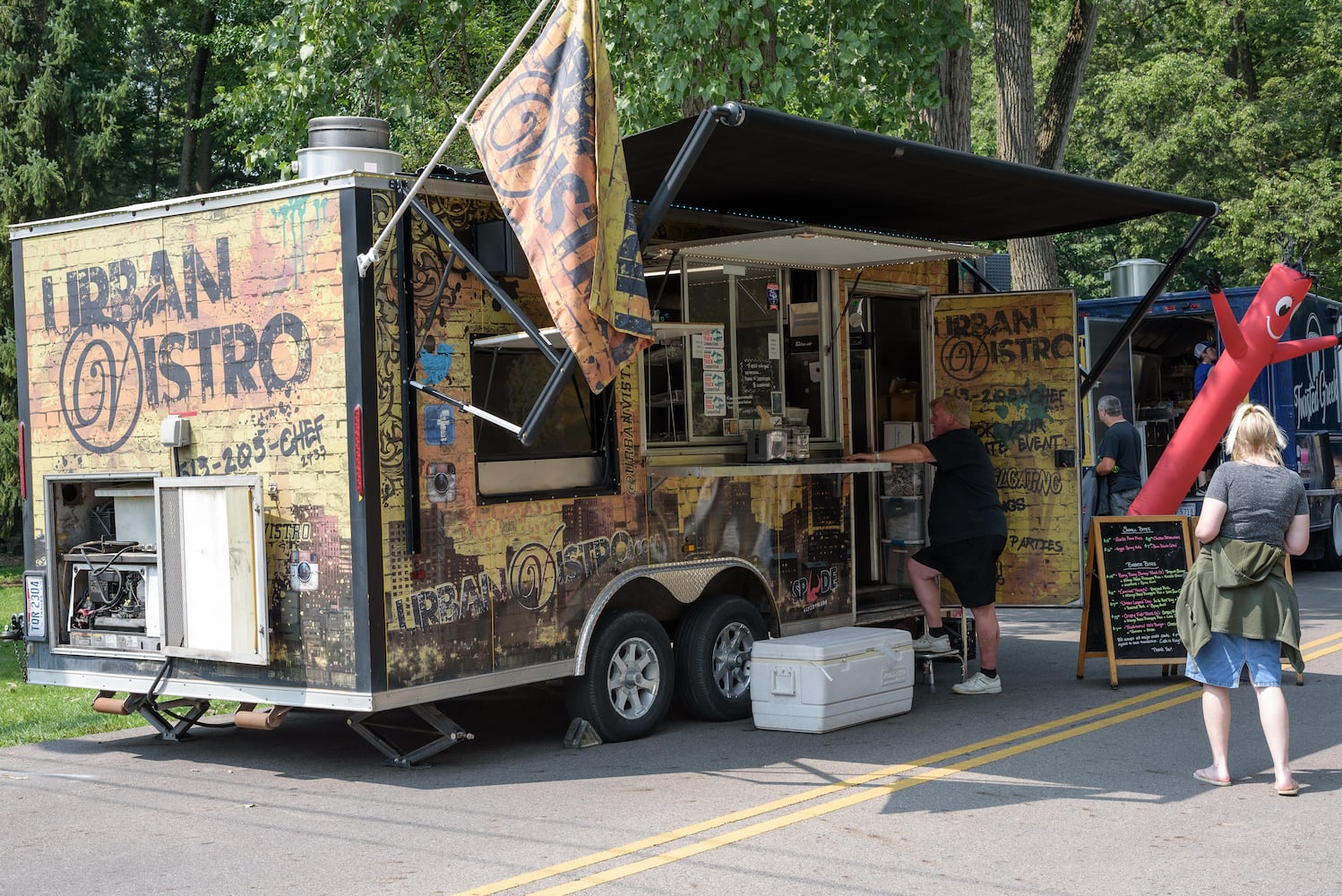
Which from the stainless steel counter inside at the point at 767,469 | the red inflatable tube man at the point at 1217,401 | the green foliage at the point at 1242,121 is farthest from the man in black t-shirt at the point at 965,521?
the green foliage at the point at 1242,121

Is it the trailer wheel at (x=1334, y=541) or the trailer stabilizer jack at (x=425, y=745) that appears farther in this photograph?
the trailer wheel at (x=1334, y=541)

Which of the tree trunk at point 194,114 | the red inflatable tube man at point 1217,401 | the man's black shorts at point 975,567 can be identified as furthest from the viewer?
the tree trunk at point 194,114

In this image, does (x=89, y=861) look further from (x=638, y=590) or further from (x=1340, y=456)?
(x=1340, y=456)

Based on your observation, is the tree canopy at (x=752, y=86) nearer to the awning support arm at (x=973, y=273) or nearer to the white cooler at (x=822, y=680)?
the awning support arm at (x=973, y=273)

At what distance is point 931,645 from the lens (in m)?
10.3

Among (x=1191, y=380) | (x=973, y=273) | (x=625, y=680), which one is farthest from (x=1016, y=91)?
(x=625, y=680)

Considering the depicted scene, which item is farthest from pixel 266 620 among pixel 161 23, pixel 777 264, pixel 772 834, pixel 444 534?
pixel 161 23

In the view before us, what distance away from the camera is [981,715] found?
29.9ft

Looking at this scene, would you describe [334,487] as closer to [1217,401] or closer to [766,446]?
[766,446]

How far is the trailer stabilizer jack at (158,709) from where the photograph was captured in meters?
8.24

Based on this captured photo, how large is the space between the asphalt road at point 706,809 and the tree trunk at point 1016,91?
9.53 m


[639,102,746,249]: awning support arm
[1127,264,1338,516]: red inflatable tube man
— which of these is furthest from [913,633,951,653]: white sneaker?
[639,102,746,249]: awning support arm

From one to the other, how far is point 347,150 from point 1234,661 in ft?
16.5

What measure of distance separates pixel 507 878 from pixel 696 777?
6.32 feet
